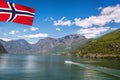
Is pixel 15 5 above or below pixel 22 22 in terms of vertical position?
above

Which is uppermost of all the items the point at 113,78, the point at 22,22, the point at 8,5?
the point at 8,5

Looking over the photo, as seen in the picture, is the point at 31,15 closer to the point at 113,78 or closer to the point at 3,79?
the point at 3,79

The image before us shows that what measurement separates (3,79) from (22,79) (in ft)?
26.2

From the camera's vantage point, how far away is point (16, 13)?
19.6 m

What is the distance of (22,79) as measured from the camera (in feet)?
350

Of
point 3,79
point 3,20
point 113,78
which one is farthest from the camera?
point 113,78

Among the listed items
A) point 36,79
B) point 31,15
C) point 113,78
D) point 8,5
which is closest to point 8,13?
point 8,5

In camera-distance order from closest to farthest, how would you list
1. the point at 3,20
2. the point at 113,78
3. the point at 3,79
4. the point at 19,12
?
the point at 3,20, the point at 19,12, the point at 3,79, the point at 113,78

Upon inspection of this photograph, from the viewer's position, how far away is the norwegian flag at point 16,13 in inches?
733

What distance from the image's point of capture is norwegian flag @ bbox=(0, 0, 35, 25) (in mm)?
18625

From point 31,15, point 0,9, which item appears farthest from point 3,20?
point 31,15

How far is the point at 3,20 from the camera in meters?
18.2

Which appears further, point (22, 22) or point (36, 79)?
point (36, 79)

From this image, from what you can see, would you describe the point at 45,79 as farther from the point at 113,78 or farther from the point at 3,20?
the point at 3,20
